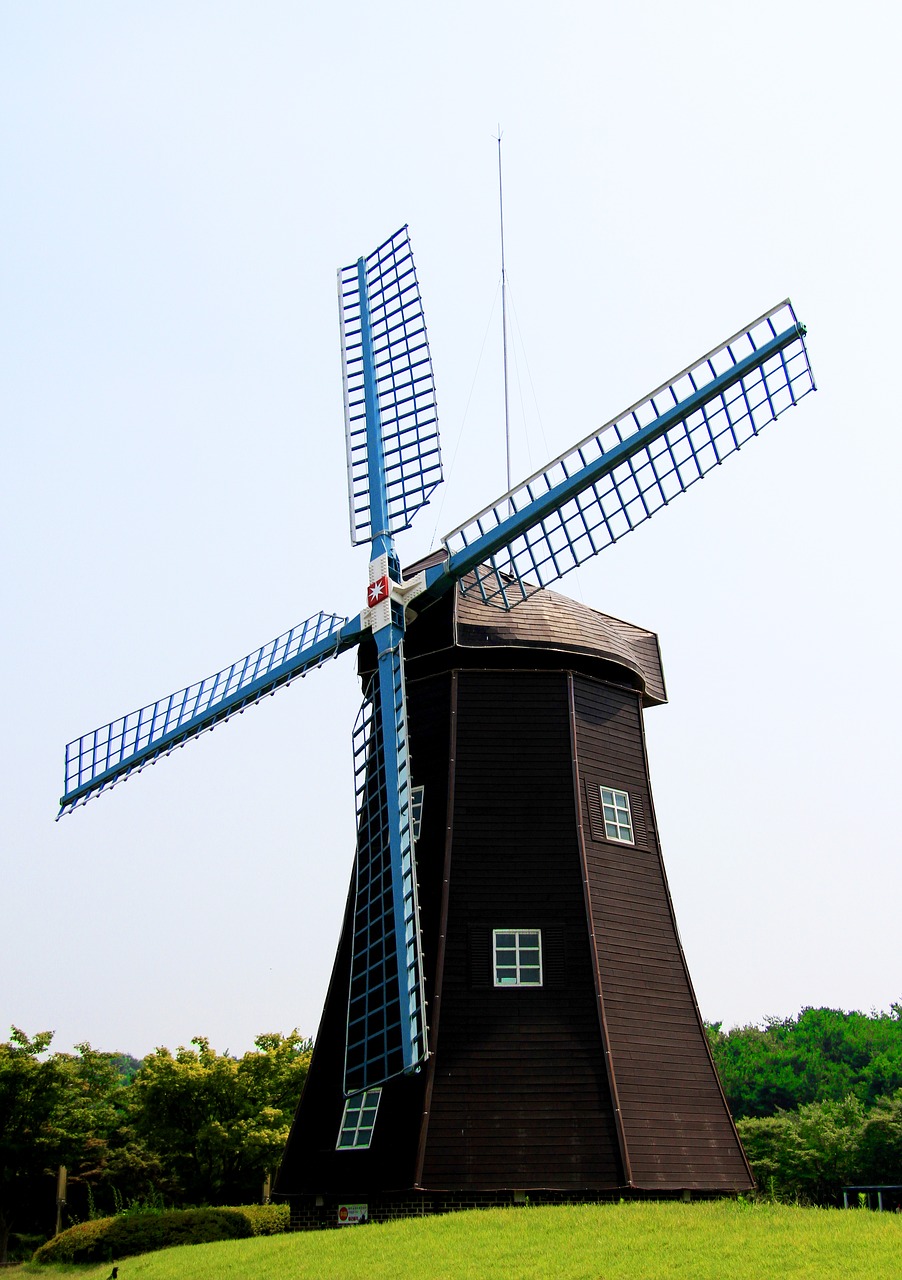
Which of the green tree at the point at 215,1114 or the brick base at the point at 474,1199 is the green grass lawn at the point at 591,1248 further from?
the green tree at the point at 215,1114

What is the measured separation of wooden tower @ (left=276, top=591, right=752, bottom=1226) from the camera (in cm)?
1533

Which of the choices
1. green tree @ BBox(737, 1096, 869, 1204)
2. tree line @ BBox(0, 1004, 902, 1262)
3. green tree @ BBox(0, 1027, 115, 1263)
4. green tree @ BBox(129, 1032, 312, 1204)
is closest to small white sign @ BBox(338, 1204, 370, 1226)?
tree line @ BBox(0, 1004, 902, 1262)

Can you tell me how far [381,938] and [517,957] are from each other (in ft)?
6.15

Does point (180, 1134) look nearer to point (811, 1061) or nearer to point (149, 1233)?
point (149, 1233)

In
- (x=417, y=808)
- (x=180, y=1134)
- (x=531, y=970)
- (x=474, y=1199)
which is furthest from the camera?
(x=180, y=1134)

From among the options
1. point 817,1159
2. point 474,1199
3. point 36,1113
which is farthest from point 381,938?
point 817,1159

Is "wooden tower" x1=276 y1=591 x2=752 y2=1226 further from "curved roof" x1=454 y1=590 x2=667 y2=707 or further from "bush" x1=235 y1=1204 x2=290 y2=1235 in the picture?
"bush" x1=235 y1=1204 x2=290 y2=1235

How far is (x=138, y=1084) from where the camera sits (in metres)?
26.6

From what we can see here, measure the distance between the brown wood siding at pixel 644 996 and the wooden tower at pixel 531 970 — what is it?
31 millimetres

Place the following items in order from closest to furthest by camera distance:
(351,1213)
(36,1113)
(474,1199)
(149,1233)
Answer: (474,1199)
(351,1213)
(149,1233)
(36,1113)

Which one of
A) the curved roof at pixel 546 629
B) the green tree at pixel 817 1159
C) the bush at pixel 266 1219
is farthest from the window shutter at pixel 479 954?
the green tree at pixel 817 1159

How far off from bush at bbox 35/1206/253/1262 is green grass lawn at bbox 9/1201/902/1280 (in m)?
2.54

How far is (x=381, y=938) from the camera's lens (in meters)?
16.4

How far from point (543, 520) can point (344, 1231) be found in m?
9.98
